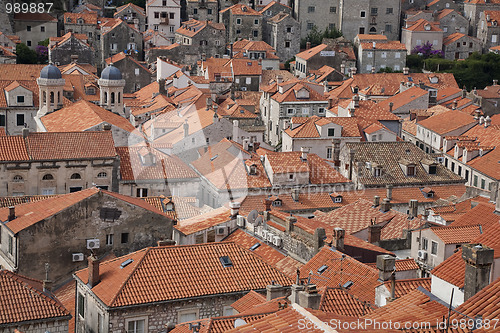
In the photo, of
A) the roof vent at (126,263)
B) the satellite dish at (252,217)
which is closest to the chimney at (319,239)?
the satellite dish at (252,217)

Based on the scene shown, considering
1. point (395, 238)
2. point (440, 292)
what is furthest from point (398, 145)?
point (440, 292)

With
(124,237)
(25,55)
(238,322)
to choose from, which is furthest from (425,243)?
(25,55)

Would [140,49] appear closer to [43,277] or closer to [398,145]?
[398,145]

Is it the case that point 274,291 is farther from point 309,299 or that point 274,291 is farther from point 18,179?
point 18,179

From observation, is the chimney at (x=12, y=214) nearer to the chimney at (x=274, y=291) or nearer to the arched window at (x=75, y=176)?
the chimney at (x=274, y=291)

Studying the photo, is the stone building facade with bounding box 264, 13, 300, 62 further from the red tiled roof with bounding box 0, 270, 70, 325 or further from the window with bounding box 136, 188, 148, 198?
the red tiled roof with bounding box 0, 270, 70, 325

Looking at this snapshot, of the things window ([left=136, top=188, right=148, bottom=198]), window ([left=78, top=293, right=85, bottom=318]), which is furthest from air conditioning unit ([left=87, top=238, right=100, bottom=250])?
window ([left=136, top=188, right=148, bottom=198])
